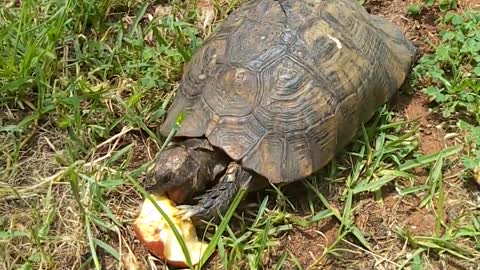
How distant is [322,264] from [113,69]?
1.43 meters

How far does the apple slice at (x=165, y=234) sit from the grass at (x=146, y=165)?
0.27 ft

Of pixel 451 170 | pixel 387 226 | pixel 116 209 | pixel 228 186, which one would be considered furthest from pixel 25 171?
pixel 451 170

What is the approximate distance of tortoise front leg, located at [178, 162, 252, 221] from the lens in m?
2.96

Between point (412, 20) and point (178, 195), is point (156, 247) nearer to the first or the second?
point (178, 195)

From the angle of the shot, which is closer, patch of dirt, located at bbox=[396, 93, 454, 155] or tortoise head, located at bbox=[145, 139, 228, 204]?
tortoise head, located at bbox=[145, 139, 228, 204]

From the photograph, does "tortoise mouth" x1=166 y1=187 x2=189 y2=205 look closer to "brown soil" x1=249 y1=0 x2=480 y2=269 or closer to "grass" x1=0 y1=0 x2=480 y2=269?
"grass" x1=0 y1=0 x2=480 y2=269

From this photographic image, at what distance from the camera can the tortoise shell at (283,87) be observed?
9.94 ft

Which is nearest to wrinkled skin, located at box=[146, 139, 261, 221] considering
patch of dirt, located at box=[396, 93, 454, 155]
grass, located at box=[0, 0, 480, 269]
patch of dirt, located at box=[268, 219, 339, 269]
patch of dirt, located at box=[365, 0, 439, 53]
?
grass, located at box=[0, 0, 480, 269]

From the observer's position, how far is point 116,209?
312 cm

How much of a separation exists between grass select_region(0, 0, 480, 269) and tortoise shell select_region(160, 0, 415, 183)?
0.48 feet

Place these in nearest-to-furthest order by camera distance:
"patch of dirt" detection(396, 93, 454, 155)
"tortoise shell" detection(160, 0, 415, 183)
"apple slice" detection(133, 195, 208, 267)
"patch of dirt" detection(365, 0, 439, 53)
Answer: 1. "apple slice" detection(133, 195, 208, 267)
2. "tortoise shell" detection(160, 0, 415, 183)
3. "patch of dirt" detection(396, 93, 454, 155)
4. "patch of dirt" detection(365, 0, 439, 53)

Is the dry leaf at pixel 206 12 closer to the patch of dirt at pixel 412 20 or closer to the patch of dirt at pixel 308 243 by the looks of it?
the patch of dirt at pixel 412 20

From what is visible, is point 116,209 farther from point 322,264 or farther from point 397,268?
point 397,268

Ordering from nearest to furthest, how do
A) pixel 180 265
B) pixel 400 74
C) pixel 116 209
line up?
pixel 180 265, pixel 116 209, pixel 400 74
